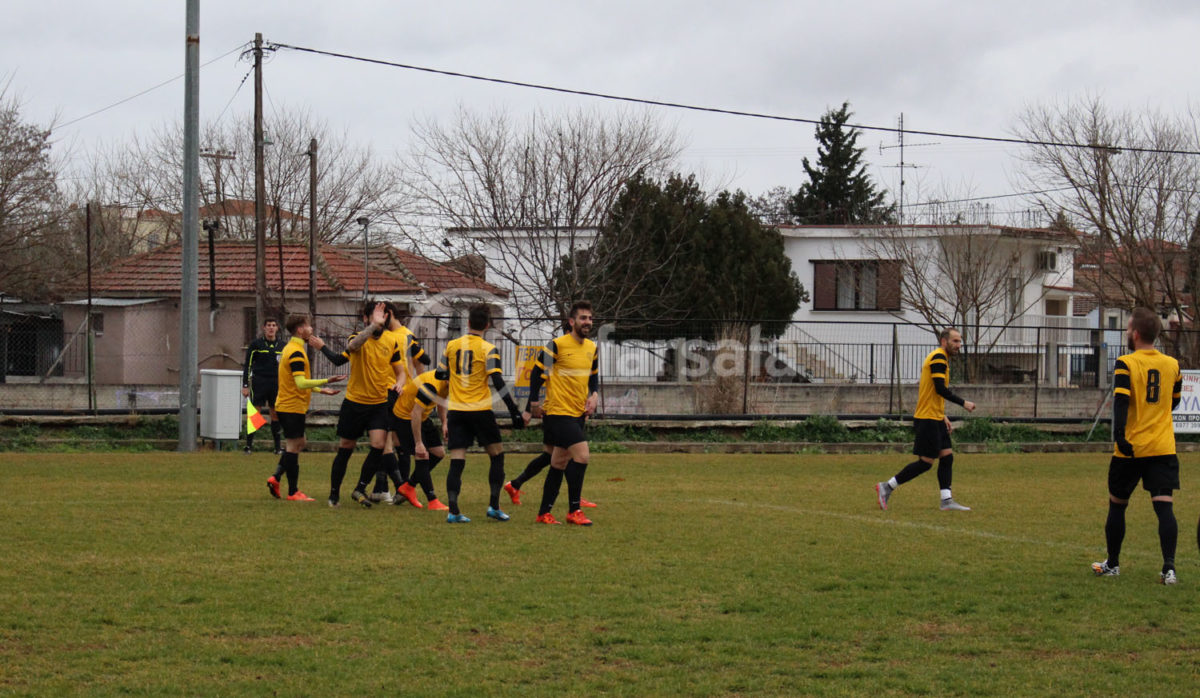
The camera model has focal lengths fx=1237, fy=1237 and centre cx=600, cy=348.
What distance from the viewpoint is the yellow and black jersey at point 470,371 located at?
1059cm

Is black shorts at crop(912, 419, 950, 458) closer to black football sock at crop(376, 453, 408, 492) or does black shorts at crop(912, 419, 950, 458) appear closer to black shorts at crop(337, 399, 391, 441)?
black football sock at crop(376, 453, 408, 492)

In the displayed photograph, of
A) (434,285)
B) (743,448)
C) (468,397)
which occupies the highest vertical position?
(434,285)

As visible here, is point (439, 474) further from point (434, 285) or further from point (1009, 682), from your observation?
point (434, 285)

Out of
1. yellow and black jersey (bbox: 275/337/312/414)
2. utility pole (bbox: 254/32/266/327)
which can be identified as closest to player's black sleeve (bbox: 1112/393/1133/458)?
yellow and black jersey (bbox: 275/337/312/414)

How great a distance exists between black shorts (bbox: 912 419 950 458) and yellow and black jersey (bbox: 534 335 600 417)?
3866 mm

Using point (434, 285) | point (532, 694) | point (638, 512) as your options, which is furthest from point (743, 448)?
point (532, 694)

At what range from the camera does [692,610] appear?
7.04 meters

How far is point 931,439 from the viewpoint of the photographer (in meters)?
12.5

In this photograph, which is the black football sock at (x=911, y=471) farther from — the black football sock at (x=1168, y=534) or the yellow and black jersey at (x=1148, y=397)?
the black football sock at (x=1168, y=534)

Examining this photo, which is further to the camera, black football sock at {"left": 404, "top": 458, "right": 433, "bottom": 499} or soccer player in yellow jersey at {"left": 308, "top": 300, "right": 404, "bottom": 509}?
black football sock at {"left": 404, "top": 458, "right": 433, "bottom": 499}

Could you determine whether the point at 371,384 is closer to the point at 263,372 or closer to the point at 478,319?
the point at 478,319

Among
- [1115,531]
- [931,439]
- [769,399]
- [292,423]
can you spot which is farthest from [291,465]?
[769,399]

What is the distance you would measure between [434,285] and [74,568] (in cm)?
2638

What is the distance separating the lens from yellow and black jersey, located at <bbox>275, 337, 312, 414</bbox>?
12040 millimetres
